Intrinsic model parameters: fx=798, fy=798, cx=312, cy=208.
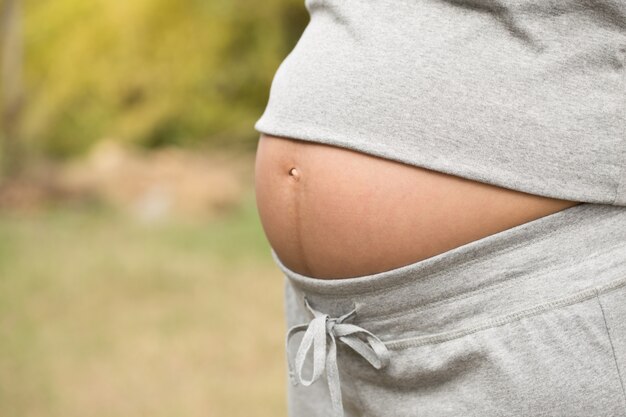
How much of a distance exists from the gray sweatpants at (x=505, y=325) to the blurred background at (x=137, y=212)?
67.1 inches

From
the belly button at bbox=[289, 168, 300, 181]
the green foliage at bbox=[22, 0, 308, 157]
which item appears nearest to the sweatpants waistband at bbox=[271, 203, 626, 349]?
the belly button at bbox=[289, 168, 300, 181]

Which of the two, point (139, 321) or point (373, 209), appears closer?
point (373, 209)

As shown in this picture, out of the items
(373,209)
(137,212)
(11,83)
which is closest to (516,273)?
(373,209)

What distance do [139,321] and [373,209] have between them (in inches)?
105

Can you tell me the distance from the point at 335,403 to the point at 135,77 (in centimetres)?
688

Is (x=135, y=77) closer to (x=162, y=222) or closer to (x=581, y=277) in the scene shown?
(x=162, y=222)

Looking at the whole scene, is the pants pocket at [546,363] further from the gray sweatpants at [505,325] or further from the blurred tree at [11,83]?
the blurred tree at [11,83]

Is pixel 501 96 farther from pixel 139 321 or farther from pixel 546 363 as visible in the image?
pixel 139 321

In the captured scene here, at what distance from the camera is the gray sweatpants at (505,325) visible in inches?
39.5

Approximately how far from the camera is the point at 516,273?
1.04 metres

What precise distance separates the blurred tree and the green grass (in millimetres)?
1243

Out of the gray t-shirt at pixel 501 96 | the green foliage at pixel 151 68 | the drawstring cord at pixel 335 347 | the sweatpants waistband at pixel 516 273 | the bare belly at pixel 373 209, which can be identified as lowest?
the green foliage at pixel 151 68

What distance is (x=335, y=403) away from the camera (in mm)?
1131

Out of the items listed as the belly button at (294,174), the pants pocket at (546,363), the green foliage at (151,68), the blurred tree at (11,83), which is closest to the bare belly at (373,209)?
the belly button at (294,174)
